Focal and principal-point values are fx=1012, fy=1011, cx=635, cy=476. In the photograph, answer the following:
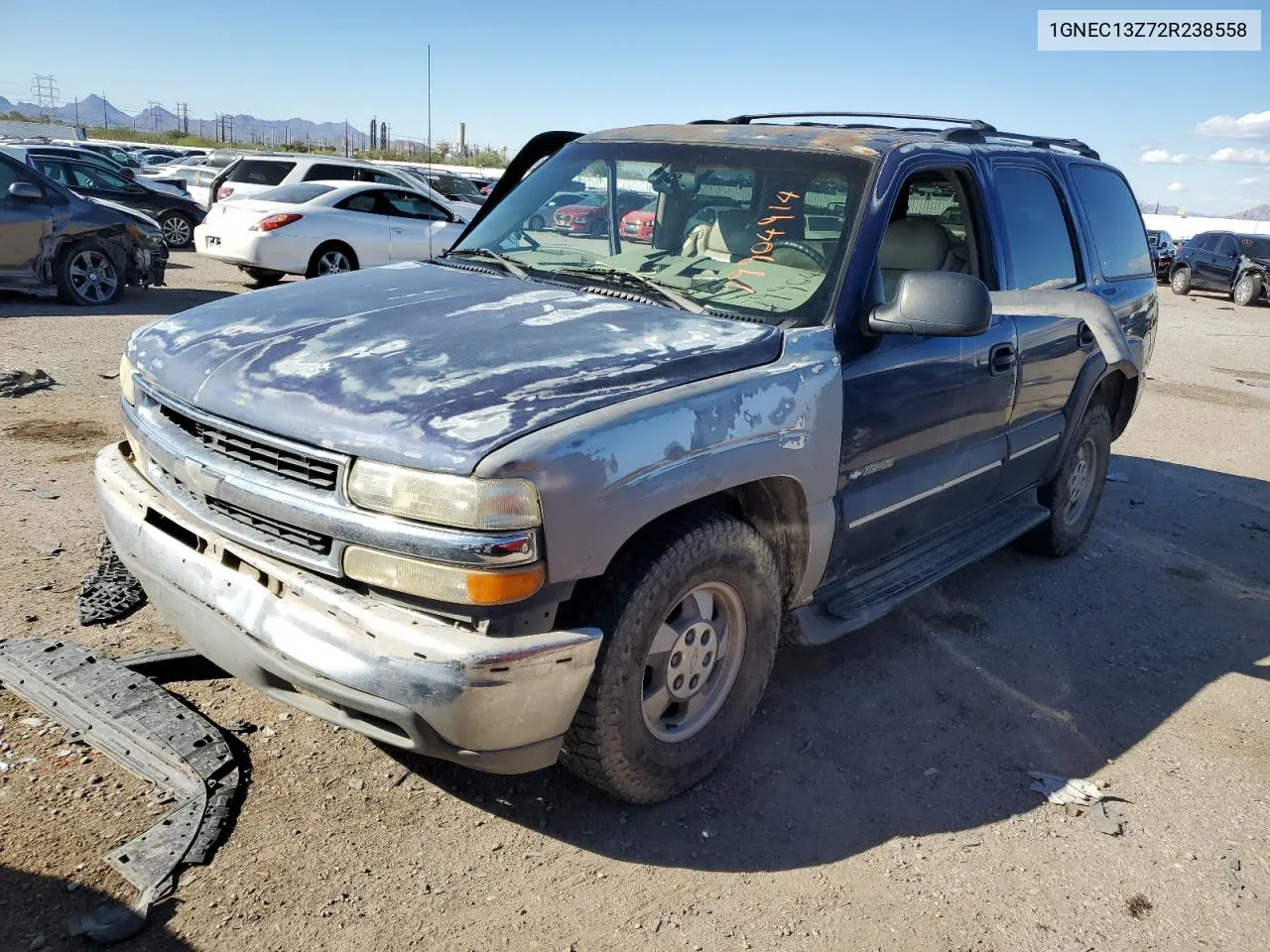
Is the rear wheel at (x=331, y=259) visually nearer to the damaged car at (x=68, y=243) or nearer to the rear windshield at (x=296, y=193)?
the rear windshield at (x=296, y=193)

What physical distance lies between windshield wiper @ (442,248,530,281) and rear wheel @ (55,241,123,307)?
863 cm

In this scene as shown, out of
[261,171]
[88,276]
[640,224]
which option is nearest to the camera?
[640,224]

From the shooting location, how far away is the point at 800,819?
3.07 m

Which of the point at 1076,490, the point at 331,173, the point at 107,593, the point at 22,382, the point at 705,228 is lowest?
the point at 107,593

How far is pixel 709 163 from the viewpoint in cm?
375

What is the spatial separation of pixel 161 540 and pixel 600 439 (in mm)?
1315

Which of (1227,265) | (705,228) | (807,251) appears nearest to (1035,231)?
(807,251)

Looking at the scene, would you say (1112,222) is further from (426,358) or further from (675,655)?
(426,358)

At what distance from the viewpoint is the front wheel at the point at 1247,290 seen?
22750 mm

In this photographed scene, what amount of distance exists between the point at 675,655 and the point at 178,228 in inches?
697

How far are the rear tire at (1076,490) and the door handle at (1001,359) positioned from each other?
1152mm

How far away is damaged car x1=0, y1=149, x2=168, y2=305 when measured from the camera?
10.1 meters

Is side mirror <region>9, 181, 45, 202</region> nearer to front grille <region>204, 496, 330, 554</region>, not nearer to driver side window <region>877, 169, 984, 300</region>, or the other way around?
front grille <region>204, 496, 330, 554</region>

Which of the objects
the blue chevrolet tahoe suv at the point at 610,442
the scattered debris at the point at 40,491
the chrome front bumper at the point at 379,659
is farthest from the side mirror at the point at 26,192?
the chrome front bumper at the point at 379,659
